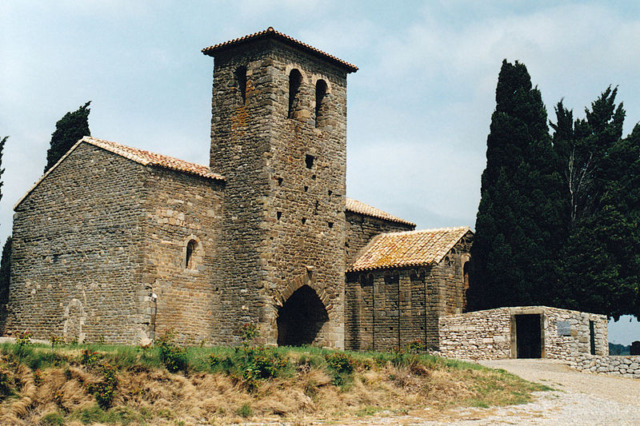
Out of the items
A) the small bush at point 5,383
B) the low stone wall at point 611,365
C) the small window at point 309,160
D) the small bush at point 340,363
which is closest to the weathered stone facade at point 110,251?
the small window at point 309,160

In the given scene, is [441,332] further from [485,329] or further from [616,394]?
[616,394]

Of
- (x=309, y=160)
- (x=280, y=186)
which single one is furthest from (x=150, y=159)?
(x=309, y=160)

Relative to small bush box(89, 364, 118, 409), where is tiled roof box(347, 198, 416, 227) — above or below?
above

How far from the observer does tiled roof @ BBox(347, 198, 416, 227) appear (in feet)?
97.3

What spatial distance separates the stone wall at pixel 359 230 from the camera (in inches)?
1143

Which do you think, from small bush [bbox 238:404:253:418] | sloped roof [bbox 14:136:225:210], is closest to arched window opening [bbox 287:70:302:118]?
sloped roof [bbox 14:136:225:210]

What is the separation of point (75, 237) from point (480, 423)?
15.1 m

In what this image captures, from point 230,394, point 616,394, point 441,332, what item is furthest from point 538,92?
point 230,394

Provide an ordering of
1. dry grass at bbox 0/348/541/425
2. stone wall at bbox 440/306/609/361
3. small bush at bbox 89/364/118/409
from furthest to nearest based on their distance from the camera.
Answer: stone wall at bbox 440/306/609/361 → small bush at bbox 89/364/118/409 → dry grass at bbox 0/348/541/425

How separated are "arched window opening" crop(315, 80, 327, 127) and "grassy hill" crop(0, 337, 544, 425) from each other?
34.9ft

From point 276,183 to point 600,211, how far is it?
1248 cm

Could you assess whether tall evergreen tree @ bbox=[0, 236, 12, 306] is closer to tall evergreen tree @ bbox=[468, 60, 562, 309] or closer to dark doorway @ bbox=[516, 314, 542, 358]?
tall evergreen tree @ bbox=[468, 60, 562, 309]

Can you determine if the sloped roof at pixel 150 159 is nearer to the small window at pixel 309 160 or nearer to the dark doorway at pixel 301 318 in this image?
the small window at pixel 309 160

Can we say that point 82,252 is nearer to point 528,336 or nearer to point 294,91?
→ point 294,91
